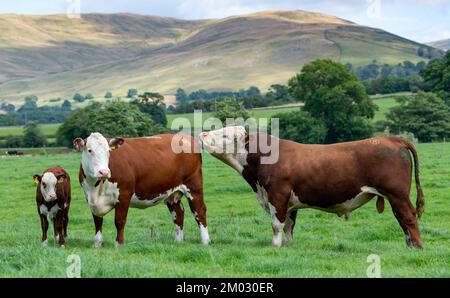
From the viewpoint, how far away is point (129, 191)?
1243 cm

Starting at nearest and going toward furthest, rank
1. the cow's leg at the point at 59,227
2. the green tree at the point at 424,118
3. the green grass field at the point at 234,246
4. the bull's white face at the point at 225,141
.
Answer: the green grass field at the point at 234,246 → the cow's leg at the point at 59,227 → the bull's white face at the point at 225,141 → the green tree at the point at 424,118

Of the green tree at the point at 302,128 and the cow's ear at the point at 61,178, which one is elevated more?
the cow's ear at the point at 61,178

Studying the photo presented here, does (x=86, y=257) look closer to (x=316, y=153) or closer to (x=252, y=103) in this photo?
(x=316, y=153)

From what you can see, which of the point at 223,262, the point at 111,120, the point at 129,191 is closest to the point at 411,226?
the point at 223,262

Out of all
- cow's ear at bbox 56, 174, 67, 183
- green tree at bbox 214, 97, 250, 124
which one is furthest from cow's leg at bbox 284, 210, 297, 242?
green tree at bbox 214, 97, 250, 124

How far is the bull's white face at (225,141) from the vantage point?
13.1 metres

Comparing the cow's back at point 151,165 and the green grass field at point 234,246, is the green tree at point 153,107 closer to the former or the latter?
the green grass field at point 234,246

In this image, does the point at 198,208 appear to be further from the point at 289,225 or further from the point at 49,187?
the point at 49,187

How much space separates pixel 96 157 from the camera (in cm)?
1183

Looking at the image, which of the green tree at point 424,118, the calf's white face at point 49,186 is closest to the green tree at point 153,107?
the green tree at point 424,118

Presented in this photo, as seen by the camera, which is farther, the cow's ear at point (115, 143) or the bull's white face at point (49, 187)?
the bull's white face at point (49, 187)

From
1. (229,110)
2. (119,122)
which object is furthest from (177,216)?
(229,110)

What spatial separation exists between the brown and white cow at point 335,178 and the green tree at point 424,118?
73377 mm

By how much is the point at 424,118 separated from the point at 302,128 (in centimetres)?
1557
